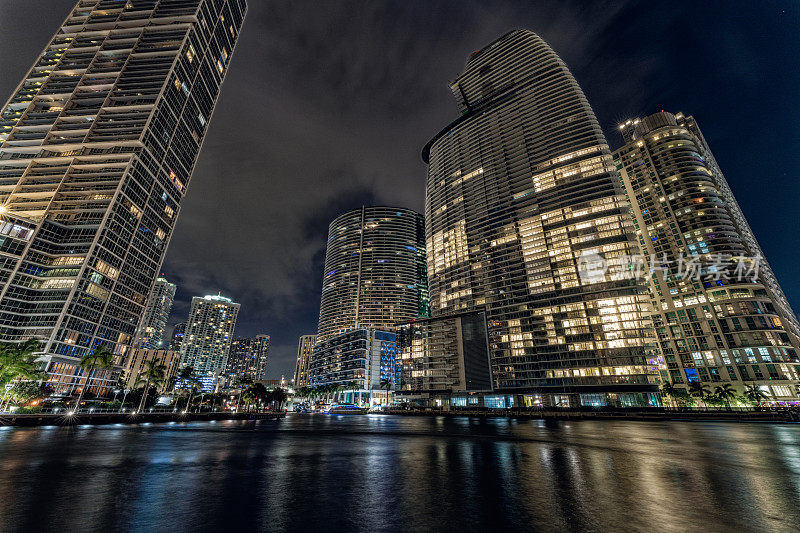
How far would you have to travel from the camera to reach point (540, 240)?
134 metres

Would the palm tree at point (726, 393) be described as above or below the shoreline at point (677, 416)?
above

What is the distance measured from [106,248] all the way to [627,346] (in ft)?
615

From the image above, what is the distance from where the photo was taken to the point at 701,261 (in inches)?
4550

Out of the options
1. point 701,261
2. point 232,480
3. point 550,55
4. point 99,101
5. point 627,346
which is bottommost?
point 232,480

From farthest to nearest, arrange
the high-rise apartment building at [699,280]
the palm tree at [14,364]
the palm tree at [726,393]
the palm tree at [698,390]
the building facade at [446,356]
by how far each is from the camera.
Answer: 1. the building facade at [446,356]
2. the palm tree at [698,390]
3. the high-rise apartment building at [699,280]
4. the palm tree at [726,393]
5. the palm tree at [14,364]

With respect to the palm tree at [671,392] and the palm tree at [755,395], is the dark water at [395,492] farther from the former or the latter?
the palm tree at [755,395]

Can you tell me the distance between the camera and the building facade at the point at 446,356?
139 m

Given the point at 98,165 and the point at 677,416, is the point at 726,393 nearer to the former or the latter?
the point at 677,416

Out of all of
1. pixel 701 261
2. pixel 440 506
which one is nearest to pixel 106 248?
pixel 440 506

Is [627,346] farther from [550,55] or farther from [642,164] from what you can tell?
[550,55]

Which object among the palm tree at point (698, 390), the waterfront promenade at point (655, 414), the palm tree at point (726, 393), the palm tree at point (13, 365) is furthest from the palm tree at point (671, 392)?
the palm tree at point (13, 365)

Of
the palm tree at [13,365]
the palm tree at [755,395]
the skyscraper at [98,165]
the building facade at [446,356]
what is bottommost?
the palm tree at [755,395]

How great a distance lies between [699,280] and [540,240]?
5612 centimetres

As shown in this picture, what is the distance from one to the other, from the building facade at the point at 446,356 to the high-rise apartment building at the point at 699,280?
69.1 meters
